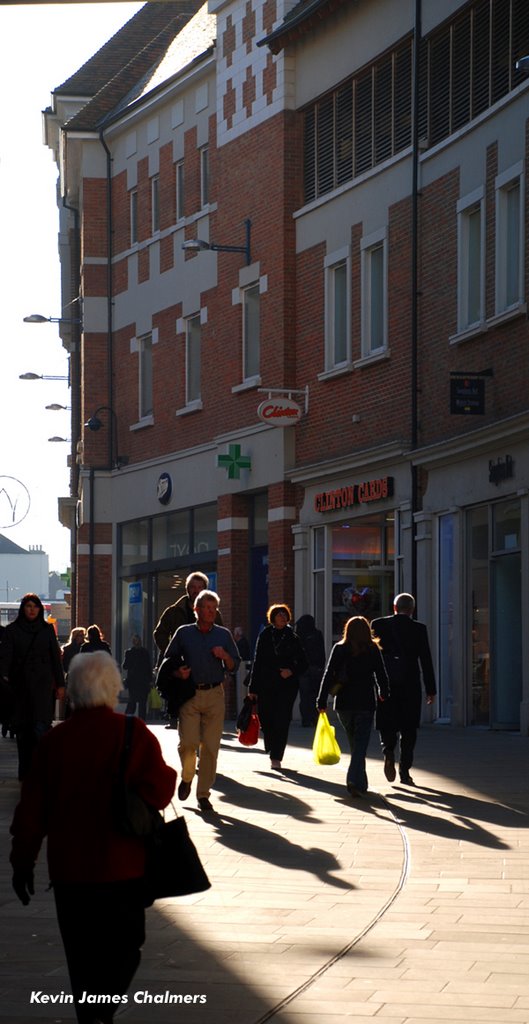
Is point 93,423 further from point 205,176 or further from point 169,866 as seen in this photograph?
point 169,866

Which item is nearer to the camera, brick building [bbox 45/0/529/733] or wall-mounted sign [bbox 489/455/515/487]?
wall-mounted sign [bbox 489/455/515/487]

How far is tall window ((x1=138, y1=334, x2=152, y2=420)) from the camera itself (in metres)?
39.1

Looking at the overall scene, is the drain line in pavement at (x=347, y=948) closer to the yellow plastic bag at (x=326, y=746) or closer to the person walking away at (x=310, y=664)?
the yellow plastic bag at (x=326, y=746)

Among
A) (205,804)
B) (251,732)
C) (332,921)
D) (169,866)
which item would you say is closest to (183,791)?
(205,804)

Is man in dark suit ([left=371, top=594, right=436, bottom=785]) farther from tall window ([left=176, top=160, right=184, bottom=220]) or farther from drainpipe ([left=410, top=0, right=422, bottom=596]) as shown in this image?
tall window ([left=176, top=160, right=184, bottom=220])

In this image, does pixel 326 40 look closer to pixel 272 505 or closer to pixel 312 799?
pixel 272 505

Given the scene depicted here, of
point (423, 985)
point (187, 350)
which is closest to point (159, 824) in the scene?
point (423, 985)

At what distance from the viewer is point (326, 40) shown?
30672 mm

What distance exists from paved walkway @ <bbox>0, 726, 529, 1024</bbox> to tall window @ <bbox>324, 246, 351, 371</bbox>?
14.6 m

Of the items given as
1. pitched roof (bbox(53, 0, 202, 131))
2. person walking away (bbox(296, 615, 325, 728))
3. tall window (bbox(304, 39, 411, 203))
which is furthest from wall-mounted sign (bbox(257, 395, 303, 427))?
pitched roof (bbox(53, 0, 202, 131))

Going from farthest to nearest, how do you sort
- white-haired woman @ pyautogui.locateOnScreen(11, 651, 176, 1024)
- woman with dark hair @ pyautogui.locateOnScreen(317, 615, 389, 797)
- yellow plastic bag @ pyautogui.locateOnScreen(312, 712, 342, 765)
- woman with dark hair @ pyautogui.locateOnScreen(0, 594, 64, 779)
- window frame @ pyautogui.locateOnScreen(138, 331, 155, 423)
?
1. window frame @ pyautogui.locateOnScreen(138, 331, 155, 423)
2. woman with dark hair @ pyautogui.locateOnScreen(0, 594, 64, 779)
3. yellow plastic bag @ pyautogui.locateOnScreen(312, 712, 342, 765)
4. woman with dark hair @ pyautogui.locateOnScreen(317, 615, 389, 797)
5. white-haired woman @ pyautogui.locateOnScreen(11, 651, 176, 1024)

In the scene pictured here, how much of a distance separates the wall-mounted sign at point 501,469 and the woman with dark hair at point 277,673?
→ 627 centimetres

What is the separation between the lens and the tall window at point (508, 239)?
24.3 m

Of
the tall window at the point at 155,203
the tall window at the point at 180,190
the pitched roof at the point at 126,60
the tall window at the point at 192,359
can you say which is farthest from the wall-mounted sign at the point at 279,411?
the pitched roof at the point at 126,60
